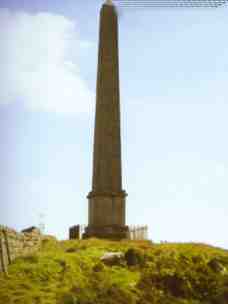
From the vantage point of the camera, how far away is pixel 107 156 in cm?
2952

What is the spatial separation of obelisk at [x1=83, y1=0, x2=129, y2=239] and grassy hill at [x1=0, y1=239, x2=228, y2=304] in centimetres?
710

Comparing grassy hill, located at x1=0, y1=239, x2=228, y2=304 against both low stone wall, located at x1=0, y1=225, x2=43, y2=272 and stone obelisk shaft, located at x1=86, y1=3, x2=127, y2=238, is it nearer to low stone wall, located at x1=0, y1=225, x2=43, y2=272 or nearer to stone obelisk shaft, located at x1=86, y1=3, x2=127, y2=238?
low stone wall, located at x1=0, y1=225, x2=43, y2=272

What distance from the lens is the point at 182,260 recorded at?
19.8 meters

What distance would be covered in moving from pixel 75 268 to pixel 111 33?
17011 millimetres

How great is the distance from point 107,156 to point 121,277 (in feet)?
39.7

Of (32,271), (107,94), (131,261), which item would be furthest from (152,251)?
(107,94)

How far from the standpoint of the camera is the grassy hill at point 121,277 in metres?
15.7

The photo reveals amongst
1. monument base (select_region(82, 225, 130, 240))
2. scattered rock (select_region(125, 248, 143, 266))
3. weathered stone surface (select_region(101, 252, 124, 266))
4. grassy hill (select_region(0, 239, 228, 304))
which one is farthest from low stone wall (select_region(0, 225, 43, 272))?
monument base (select_region(82, 225, 130, 240))

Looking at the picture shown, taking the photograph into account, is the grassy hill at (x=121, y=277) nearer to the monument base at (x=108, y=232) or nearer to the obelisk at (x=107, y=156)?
the monument base at (x=108, y=232)

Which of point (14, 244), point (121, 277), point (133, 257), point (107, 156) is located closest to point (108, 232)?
point (107, 156)

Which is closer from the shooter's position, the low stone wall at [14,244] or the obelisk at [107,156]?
the low stone wall at [14,244]

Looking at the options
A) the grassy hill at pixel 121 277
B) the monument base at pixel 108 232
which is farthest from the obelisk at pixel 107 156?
the grassy hill at pixel 121 277

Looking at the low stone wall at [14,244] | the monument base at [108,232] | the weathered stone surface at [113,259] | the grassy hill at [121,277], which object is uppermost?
the monument base at [108,232]

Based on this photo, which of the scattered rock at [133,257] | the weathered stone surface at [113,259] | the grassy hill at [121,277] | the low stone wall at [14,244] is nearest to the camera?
the grassy hill at [121,277]
